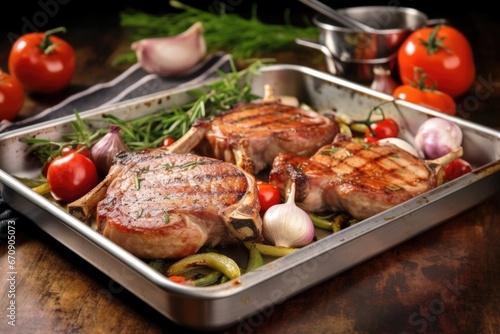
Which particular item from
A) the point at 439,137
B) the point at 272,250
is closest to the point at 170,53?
the point at 439,137

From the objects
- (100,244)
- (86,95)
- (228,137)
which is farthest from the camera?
(86,95)

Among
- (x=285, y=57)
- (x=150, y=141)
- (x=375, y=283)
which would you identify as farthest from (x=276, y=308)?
(x=285, y=57)

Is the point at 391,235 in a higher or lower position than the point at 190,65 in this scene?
higher

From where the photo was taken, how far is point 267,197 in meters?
3.95

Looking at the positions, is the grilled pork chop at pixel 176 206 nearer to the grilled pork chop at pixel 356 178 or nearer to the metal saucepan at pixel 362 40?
the grilled pork chop at pixel 356 178

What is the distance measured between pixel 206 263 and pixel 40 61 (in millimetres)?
3222

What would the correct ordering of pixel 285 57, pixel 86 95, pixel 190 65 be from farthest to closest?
pixel 285 57 < pixel 190 65 < pixel 86 95

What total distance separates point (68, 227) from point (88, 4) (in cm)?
589

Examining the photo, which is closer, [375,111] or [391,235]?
[391,235]

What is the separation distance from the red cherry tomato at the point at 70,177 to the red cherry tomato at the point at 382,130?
1.83m

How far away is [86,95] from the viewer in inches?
228

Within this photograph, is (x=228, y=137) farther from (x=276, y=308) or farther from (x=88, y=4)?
(x=88, y=4)

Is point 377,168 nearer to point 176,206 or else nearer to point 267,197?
point 267,197

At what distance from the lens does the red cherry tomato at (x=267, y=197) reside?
155 inches
